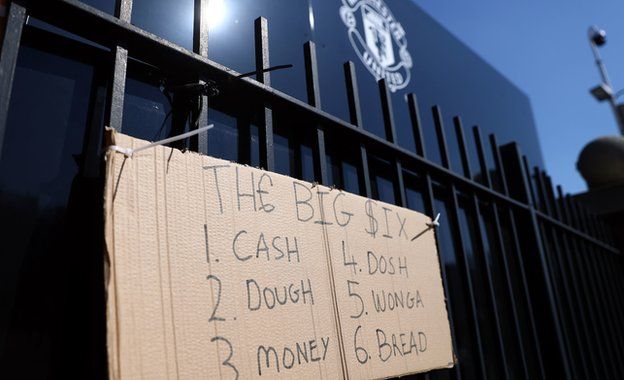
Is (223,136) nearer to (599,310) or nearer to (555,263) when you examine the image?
(555,263)

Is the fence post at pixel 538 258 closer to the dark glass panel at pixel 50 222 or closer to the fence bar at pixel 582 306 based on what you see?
the fence bar at pixel 582 306

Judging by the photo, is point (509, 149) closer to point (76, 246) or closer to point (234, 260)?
point (234, 260)

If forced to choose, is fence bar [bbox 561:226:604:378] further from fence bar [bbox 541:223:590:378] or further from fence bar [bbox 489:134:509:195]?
fence bar [bbox 489:134:509:195]

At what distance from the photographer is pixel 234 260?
1.06 meters

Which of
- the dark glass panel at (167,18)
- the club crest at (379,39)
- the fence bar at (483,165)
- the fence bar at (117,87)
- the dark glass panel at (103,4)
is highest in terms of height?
the club crest at (379,39)

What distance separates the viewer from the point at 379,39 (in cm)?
274

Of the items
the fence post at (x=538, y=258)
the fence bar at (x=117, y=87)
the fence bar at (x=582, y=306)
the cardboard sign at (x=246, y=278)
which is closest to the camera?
the cardboard sign at (x=246, y=278)

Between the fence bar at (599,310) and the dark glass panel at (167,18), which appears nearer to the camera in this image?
the dark glass panel at (167,18)

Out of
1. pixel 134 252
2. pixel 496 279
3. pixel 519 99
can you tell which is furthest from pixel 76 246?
pixel 519 99

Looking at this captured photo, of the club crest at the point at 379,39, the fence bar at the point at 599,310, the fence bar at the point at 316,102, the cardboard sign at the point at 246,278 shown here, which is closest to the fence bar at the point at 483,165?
the club crest at the point at 379,39

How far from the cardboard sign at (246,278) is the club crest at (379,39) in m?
1.33

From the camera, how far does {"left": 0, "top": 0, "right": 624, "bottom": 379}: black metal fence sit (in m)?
1.11

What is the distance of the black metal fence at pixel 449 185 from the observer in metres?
1.11

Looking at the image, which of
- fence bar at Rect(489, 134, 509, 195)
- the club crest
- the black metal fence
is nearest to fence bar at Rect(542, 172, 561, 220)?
the black metal fence
